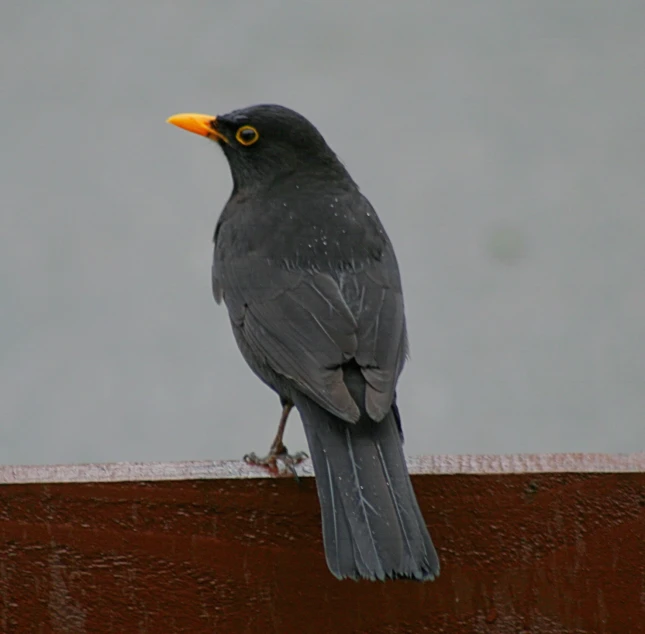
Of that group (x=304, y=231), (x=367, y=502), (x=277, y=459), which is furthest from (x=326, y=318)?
(x=367, y=502)

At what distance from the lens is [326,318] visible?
8.71 feet

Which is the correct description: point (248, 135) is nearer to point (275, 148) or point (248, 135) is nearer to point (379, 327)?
point (275, 148)

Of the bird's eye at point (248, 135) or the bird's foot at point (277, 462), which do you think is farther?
the bird's eye at point (248, 135)

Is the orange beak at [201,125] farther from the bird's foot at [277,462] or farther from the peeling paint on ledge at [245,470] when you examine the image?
the peeling paint on ledge at [245,470]

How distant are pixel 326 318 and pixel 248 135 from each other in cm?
99

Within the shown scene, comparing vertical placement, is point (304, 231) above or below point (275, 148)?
below

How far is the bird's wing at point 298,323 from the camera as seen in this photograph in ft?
8.06

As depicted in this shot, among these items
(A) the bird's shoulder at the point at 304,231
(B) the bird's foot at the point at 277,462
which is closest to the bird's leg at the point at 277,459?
(B) the bird's foot at the point at 277,462

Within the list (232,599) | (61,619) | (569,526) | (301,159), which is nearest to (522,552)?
(569,526)

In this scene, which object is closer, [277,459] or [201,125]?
[277,459]

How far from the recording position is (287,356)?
264cm

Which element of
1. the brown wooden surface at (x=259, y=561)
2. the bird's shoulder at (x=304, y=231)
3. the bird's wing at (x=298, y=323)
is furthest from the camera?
the bird's shoulder at (x=304, y=231)

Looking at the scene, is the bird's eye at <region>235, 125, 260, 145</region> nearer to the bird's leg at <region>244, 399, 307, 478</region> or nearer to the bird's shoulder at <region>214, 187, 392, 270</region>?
the bird's shoulder at <region>214, 187, 392, 270</region>

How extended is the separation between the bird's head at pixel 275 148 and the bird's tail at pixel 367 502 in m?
1.19
